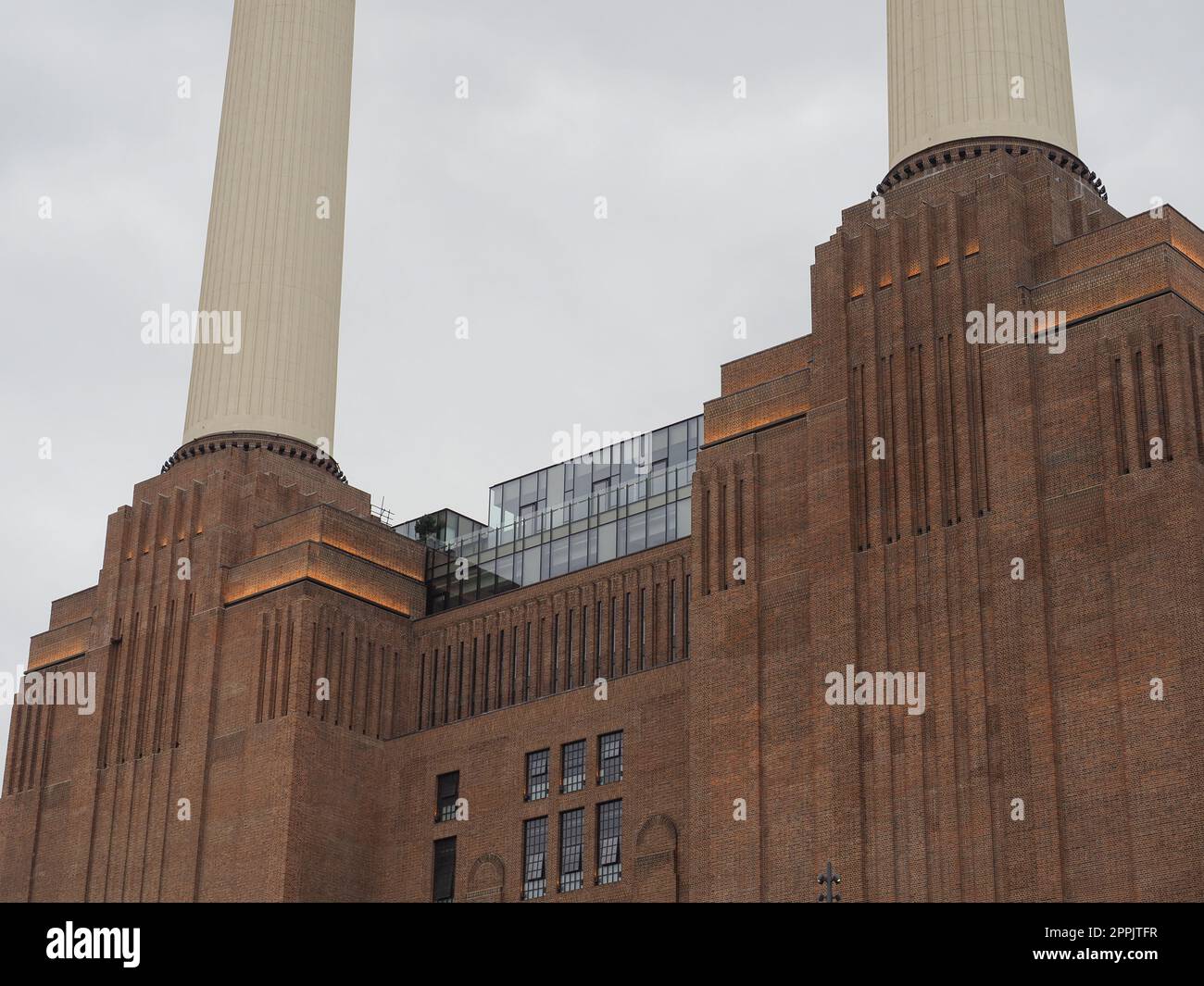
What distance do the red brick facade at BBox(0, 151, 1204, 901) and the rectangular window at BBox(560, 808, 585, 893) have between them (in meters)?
0.36

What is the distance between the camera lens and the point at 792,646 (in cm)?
6706

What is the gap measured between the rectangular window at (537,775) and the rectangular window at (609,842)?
320 cm

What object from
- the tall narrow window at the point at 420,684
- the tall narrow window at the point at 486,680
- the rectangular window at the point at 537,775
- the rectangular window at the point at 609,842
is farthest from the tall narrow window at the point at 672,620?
the tall narrow window at the point at 420,684

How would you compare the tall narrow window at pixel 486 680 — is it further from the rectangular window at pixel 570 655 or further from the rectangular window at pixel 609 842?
the rectangular window at pixel 609 842

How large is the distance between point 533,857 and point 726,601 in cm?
1466

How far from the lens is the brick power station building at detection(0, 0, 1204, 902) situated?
6009cm

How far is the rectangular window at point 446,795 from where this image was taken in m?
81.2

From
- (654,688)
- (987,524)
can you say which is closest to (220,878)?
→ (654,688)

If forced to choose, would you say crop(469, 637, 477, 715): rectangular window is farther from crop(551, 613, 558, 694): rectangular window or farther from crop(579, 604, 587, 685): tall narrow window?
crop(579, 604, 587, 685): tall narrow window

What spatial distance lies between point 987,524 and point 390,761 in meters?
31.4

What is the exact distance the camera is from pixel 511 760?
7969 centimetres
